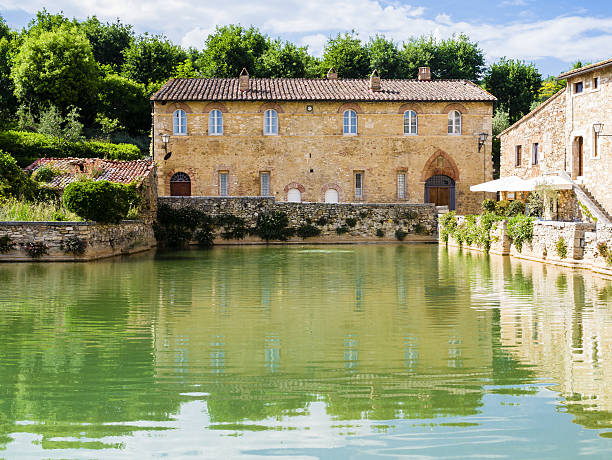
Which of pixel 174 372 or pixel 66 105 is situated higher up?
pixel 66 105

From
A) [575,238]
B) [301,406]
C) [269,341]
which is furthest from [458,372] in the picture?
[575,238]

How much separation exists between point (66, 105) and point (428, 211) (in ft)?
79.8

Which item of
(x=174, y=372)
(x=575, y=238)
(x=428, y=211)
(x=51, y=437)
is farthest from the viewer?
(x=428, y=211)

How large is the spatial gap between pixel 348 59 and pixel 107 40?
63.5 ft

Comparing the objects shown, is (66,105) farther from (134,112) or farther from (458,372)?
(458,372)

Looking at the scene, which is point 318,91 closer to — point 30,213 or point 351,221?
point 351,221

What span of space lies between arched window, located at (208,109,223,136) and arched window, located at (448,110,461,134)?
11.7 m

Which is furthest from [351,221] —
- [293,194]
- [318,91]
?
[318,91]

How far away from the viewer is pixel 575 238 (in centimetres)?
1800

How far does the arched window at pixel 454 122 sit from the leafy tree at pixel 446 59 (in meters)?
14.2

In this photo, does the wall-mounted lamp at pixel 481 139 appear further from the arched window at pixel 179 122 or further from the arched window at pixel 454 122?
the arched window at pixel 179 122

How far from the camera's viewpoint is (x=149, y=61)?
162 ft

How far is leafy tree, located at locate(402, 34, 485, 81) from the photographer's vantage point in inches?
1927

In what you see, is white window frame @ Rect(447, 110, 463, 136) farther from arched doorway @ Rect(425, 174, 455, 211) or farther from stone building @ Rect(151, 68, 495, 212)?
arched doorway @ Rect(425, 174, 455, 211)
